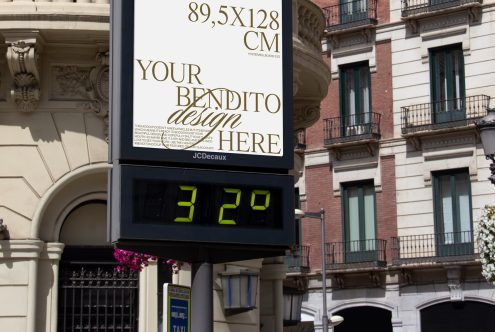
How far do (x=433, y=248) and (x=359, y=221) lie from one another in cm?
352

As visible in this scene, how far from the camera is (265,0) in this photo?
12055 mm

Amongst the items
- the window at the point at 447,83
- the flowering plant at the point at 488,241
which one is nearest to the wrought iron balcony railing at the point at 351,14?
the window at the point at 447,83

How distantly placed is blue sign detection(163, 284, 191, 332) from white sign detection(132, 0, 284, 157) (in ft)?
4.34

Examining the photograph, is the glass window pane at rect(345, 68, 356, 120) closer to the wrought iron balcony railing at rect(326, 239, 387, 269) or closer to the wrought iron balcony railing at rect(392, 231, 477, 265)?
the wrought iron balcony railing at rect(326, 239, 387, 269)

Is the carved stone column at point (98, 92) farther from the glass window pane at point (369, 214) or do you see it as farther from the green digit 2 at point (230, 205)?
the glass window pane at point (369, 214)

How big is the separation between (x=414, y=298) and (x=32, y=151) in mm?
28530

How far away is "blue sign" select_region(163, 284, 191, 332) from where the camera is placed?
1085 cm

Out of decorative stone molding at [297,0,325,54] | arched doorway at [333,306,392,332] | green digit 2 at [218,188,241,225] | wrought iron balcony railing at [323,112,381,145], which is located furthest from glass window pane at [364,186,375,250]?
green digit 2 at [218,188,241,225]

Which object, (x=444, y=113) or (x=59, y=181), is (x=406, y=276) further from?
(x=59, y=181)

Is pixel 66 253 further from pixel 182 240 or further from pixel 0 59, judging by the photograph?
pixel 182 240

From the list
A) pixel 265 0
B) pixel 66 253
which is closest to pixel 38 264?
pixel 66 253

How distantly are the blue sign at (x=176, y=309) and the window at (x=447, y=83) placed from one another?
30.5m

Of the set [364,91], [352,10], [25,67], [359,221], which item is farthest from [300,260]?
[25,67]

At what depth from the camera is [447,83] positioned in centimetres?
4188
